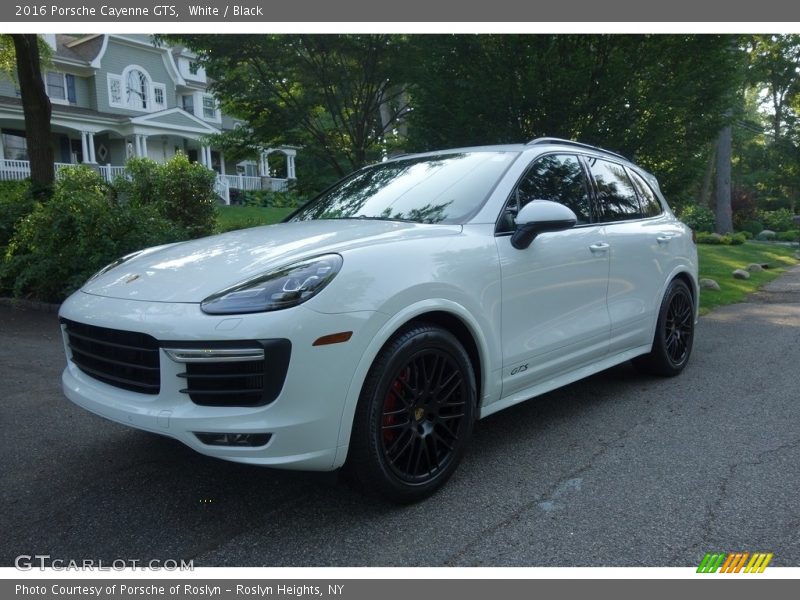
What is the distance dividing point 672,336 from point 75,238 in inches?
275

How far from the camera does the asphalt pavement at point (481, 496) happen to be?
2.73 meters

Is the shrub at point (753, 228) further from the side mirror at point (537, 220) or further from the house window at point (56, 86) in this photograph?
the house window at point (56, 86)

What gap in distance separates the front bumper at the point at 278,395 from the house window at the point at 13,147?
29053 millimetres

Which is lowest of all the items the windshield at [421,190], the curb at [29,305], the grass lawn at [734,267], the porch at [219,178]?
the grass lawn at [734,267]

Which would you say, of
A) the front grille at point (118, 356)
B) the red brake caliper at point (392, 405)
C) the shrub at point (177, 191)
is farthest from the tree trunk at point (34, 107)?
the red brake caliper at point (392, 405)

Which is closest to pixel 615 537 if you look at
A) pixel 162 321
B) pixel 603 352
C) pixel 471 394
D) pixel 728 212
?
pixel 471 394

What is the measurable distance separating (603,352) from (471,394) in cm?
151

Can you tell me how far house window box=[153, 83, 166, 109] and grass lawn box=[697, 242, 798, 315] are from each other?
85.5 feet

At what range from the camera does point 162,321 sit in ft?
8.94

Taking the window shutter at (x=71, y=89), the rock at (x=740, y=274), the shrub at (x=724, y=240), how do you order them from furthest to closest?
the window shutter at (x=71, y=89) < the shrub at (x=724, y=240) < the rock at (x=740, y=274)

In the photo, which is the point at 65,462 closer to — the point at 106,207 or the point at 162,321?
the point at 162,321

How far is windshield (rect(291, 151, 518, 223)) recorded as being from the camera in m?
3.77

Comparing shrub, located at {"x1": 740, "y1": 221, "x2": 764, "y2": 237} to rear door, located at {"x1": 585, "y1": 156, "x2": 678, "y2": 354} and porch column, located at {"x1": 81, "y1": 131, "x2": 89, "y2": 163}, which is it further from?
porch column, located at {"x1": 81, "y1": 131, "x2": 89, "y2": 163}

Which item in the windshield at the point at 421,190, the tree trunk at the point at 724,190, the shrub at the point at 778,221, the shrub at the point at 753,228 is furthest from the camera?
the shrub at the point at 778,221
